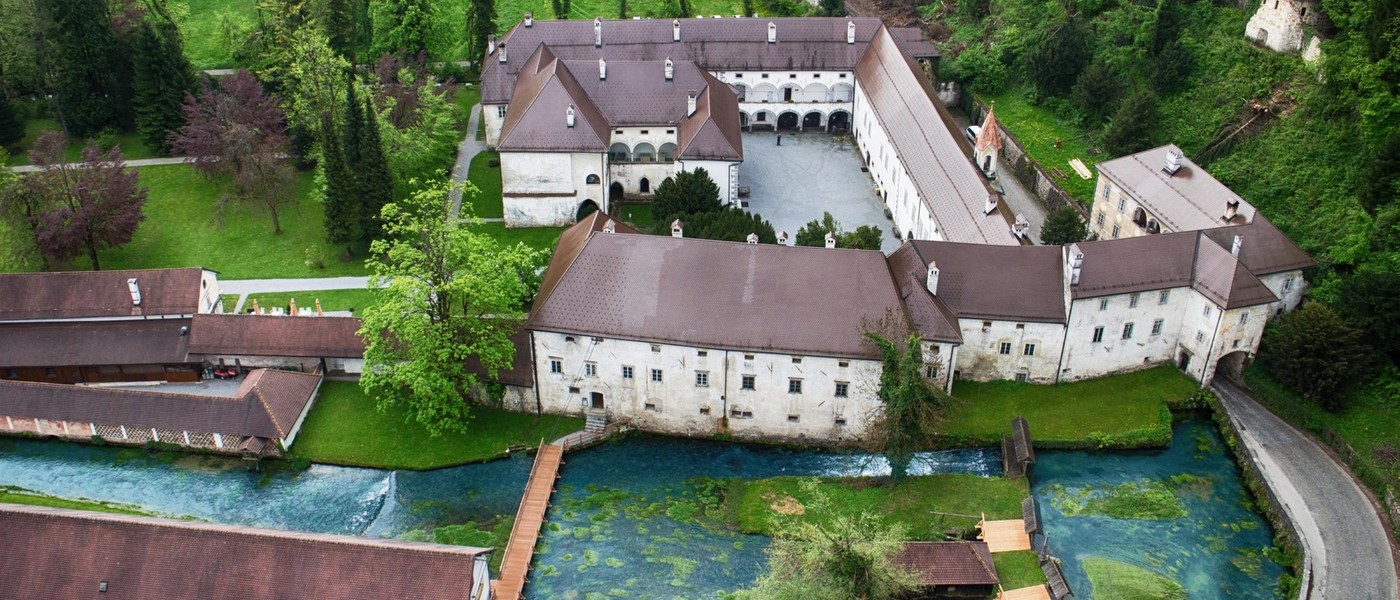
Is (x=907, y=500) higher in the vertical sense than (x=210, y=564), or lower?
lower

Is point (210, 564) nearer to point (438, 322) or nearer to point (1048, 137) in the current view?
point (438, 322)

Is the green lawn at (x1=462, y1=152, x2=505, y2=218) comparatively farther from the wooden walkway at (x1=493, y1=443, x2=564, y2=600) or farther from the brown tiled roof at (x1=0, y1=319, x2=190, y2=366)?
the wooden walkway at (x1=493, y1=443, x2=564, y2=600)

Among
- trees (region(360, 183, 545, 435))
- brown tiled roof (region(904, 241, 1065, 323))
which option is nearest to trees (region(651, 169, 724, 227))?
trees (region(360, 183, 545, 435))

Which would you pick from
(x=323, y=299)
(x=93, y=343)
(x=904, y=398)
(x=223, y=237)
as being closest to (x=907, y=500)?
(x=904, y=398)

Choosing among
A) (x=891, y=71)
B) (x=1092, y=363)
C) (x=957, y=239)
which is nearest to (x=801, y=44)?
(x=891, y=71)

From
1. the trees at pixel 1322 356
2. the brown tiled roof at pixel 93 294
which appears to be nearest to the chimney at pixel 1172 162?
the trees at pixel 1322 356
